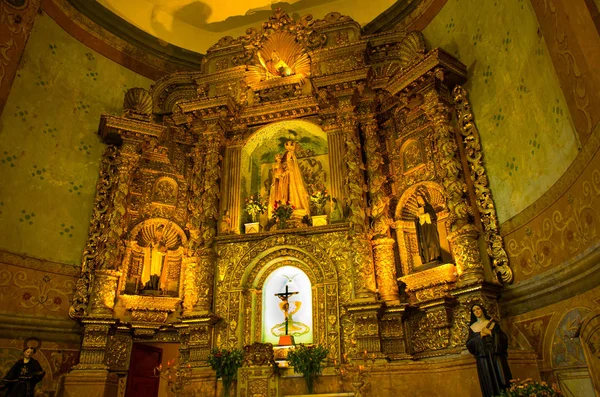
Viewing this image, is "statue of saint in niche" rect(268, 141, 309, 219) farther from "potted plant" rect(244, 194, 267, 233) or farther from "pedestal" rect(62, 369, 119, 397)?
"pedestal" rect(62, 369, 119, 397)

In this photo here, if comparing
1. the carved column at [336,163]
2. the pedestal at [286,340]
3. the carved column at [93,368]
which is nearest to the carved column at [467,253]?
the carved column at [336,163]

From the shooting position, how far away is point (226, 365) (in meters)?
8.72

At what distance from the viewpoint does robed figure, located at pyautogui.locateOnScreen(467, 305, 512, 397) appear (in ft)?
21.6

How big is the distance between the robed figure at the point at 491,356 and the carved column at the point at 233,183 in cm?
601

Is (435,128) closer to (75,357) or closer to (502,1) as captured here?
(502,1)

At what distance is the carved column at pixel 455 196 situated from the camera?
8.41 metres

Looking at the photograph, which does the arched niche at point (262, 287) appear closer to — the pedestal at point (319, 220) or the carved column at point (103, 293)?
the pedestal at point (319, 220)

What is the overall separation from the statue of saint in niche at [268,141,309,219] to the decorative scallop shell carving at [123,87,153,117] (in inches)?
146

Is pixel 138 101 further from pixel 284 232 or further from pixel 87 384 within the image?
pixel 87 384

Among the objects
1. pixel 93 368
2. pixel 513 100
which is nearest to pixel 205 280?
pixel 93 368

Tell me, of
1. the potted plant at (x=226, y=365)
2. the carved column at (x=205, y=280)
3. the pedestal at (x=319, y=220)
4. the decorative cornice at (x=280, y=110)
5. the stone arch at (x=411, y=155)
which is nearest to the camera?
the potted plant at (x=226, y=365)

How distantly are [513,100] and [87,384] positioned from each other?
382 inches

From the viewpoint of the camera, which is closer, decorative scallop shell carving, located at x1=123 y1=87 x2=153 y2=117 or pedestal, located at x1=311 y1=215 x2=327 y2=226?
pedestal, located at x1=311 y1=215 x2=327 y2=226

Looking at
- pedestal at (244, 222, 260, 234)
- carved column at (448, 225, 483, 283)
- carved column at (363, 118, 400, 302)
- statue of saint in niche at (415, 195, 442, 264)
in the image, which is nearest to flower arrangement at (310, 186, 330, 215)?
carved column at (363, 118, 400, 302)
